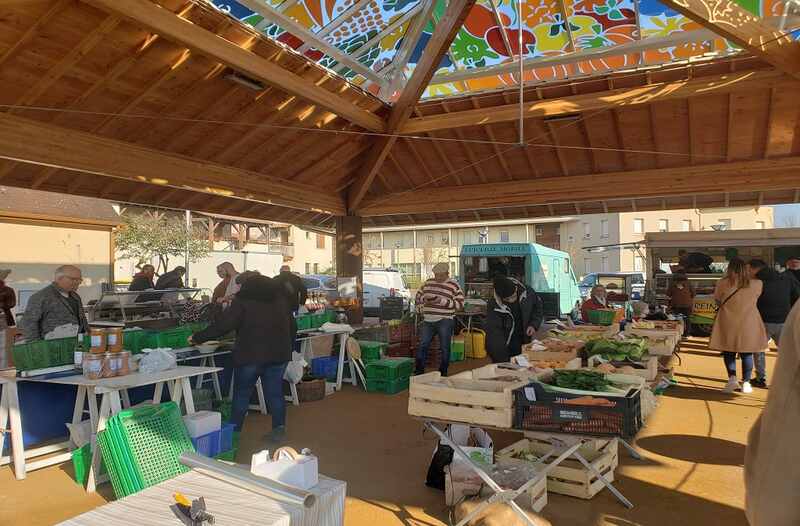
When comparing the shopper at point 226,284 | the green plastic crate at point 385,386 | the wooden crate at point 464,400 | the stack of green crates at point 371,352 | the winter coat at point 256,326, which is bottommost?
the green plastic crate at point 385,386

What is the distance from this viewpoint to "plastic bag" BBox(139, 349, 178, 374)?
4602mm

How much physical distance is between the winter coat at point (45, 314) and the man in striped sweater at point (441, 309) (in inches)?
167

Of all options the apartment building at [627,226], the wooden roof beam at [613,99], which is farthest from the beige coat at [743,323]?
the apartment building at [627,226]

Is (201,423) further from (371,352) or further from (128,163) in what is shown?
(128,163)

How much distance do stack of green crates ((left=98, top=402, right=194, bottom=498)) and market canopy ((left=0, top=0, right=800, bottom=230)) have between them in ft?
11.1

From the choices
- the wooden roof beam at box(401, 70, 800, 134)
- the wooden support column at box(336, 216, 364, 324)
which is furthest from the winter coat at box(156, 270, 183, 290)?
the wooden roof beam at box(401, 70, 800, 134)

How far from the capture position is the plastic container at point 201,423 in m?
4.21

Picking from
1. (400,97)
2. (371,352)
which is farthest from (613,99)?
(371,352)

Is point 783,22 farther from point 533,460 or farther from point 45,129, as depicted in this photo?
point 45,129

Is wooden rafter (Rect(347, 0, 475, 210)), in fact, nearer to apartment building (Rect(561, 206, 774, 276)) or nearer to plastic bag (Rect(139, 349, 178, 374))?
plastic bag (Rect(139, 349, 178, 374))

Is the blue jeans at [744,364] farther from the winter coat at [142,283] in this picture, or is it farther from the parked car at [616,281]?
the winter coat at [142,283]

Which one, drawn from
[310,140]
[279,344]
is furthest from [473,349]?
[279,344]

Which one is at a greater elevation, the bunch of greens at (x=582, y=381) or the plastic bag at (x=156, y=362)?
the plastic bag at (x=156, y=362)

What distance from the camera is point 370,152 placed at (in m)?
10.0
